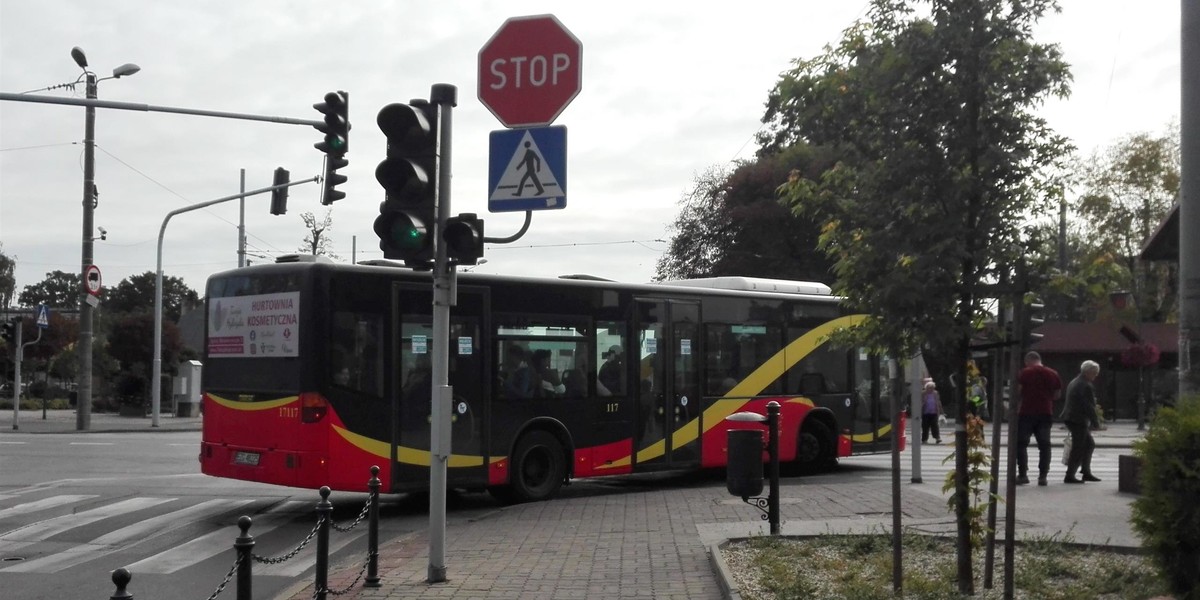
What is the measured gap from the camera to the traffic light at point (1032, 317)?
798cm

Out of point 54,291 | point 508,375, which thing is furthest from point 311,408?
point 54,291

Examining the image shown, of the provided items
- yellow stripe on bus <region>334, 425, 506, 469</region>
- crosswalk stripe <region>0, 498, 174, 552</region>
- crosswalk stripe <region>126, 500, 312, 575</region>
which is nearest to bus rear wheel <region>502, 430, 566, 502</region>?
yellow stripe on bus <region>334, 425, 506, 469</region>

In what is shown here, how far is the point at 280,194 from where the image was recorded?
91.9ft

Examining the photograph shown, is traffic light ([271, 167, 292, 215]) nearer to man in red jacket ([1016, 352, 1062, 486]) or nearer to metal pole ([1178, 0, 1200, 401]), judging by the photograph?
man in red jacket ([1016, 352, 1062, 486])

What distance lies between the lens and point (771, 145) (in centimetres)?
5334

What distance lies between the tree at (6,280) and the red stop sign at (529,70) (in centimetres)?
9797

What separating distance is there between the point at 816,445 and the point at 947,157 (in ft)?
39.3

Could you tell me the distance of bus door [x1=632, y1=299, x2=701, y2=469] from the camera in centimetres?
1706

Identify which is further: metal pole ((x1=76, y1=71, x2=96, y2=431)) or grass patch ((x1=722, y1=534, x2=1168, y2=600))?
metal pole ((x1=76, y1=71, x2=96, y2=431))

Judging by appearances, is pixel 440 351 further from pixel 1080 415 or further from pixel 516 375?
pixel 1080 415

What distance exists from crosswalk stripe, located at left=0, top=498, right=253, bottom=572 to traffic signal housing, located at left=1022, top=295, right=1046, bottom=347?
7997 millimetres

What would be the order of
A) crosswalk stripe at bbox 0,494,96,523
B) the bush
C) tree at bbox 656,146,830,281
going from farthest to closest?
tree at bbox 656,146,830,281, crosswalk stripe at bbox 0,494,96,523, the bush

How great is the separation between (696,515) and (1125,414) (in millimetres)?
35341

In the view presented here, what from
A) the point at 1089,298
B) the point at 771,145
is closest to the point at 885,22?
the point at 1089,298
